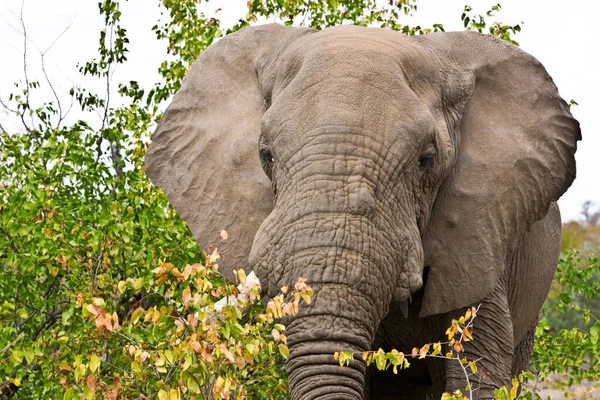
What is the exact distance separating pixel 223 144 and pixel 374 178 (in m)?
1.06

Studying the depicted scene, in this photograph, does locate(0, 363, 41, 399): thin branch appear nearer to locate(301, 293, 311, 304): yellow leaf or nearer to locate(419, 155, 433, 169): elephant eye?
locate(419, 155, 433, 169): elephant eye

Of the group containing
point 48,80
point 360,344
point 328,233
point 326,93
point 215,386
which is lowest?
point 215,386

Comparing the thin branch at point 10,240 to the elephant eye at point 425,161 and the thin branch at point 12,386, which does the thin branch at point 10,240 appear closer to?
the thin branch at point 12,386

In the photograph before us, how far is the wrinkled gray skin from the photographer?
16.1 feet

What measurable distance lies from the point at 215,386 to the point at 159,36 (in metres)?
4.93

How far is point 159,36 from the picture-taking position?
8.97m

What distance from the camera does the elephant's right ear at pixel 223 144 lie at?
5.76 m

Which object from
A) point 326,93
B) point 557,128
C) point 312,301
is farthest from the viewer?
point 557,128

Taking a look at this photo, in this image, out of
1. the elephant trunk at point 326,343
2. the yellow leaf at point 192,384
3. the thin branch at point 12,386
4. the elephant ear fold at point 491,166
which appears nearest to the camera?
the yellow leaf at point 192,384

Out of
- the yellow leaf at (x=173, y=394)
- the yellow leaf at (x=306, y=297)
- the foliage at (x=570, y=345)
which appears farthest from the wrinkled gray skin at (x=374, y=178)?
the foliage at (x=570, y=345)

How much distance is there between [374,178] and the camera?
16.8 ft

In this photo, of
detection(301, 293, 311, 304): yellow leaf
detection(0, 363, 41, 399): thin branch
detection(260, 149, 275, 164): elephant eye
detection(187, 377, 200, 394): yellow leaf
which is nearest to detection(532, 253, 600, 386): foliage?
detection(0, 363, 41, 399): thin branch

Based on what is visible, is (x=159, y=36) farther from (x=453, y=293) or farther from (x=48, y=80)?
(x=453, y=293)

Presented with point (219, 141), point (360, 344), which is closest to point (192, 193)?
point (219, 141)
